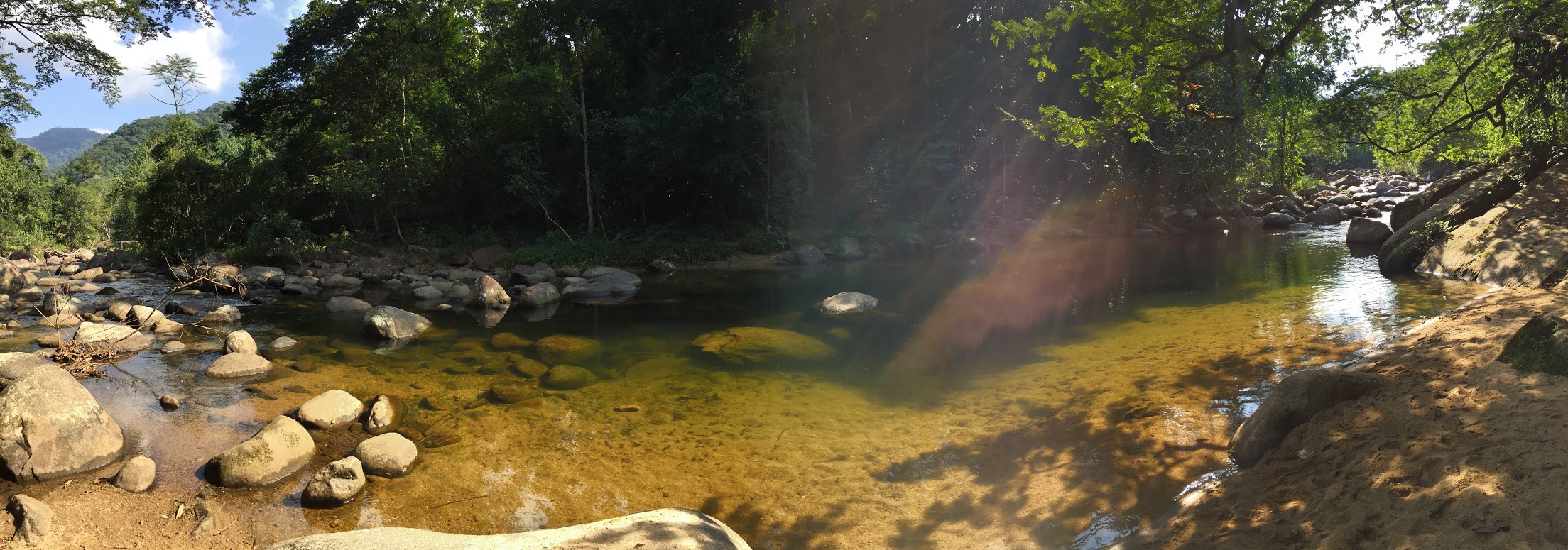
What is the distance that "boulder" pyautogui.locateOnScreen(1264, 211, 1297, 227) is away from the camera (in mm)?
25859

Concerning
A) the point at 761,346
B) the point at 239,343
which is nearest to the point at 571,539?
the point at 761,346

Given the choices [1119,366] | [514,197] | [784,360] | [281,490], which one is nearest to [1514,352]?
[1119,366]

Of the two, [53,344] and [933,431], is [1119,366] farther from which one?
[53,344]

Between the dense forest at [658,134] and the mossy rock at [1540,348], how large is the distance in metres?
16.6

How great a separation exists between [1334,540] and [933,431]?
130 inches

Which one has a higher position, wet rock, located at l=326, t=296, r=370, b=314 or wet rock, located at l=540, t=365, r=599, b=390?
wet rock, located at l=326, t=296, r=370, b=314

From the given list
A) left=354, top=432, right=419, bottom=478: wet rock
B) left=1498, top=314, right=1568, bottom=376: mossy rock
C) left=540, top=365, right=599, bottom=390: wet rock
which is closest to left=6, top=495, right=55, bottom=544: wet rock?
left=354, top=432, right=419, bottom=478: wet rock

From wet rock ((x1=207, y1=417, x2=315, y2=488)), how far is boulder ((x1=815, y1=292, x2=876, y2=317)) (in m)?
8.19

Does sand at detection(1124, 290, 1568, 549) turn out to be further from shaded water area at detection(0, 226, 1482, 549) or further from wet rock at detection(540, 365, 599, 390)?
wet rock at detection(540, 365, 599, 390)

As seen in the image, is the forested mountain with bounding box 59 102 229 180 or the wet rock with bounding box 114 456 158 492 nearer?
the wet rock with bounding box 114 456 158 492

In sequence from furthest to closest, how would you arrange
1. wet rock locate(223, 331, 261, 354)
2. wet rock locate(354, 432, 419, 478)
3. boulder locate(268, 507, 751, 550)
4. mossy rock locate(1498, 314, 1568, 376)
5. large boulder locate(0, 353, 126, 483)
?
1. wet rock locate(223, 331, 261, 354)
2. wet rock locate(354, 432, 419, 478)
3. large boulder locate(0, 353, 126, 483)
4. mossy rock locate(1498, 314, 1568, 376)
5. boulder locate(268, 507, 751, 550)

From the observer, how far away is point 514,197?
24.9 metres

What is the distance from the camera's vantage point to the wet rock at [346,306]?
13203 mm

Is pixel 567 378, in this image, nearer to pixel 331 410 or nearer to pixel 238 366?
pixel 331 410
